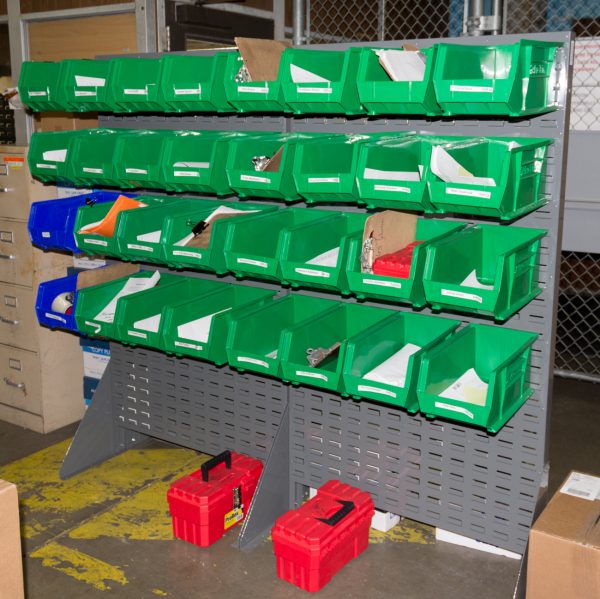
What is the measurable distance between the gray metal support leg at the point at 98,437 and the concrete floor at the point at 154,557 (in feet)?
0.22

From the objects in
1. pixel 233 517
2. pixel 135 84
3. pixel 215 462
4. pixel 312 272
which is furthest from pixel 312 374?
pixel 135 84

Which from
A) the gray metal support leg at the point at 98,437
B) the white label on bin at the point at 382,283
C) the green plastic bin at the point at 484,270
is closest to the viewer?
the green plastic bin at the point at 484,270

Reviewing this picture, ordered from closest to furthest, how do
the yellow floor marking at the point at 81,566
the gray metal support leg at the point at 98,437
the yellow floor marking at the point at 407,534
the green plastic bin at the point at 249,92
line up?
the green plastic bin at the point at 249,92
the yellow floor marking at the point at 81,566
the yellow floor marking at the point at 407,534
the gray metal support leg at the point at 98,437

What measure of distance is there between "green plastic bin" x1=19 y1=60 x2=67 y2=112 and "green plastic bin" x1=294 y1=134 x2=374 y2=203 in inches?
46.3

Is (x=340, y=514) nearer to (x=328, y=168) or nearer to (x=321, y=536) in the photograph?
(x=321, y=536)

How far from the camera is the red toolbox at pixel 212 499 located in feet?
9.84

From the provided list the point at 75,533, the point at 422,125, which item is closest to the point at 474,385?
the point at 422,125

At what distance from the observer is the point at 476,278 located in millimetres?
2578

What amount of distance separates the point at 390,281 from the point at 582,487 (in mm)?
997

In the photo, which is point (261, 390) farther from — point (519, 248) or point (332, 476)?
point (519, 248)

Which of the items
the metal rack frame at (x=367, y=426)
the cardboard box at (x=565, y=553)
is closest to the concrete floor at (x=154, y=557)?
the metal rack frame at (x=367, y=426)

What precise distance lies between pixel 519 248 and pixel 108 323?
163 cm

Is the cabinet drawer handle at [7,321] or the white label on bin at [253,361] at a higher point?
the white label on bin at [253,361]

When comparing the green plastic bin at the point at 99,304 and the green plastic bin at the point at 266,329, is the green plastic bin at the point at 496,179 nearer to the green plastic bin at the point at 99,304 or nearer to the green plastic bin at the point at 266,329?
the green plastic bin at the point at 266,329
